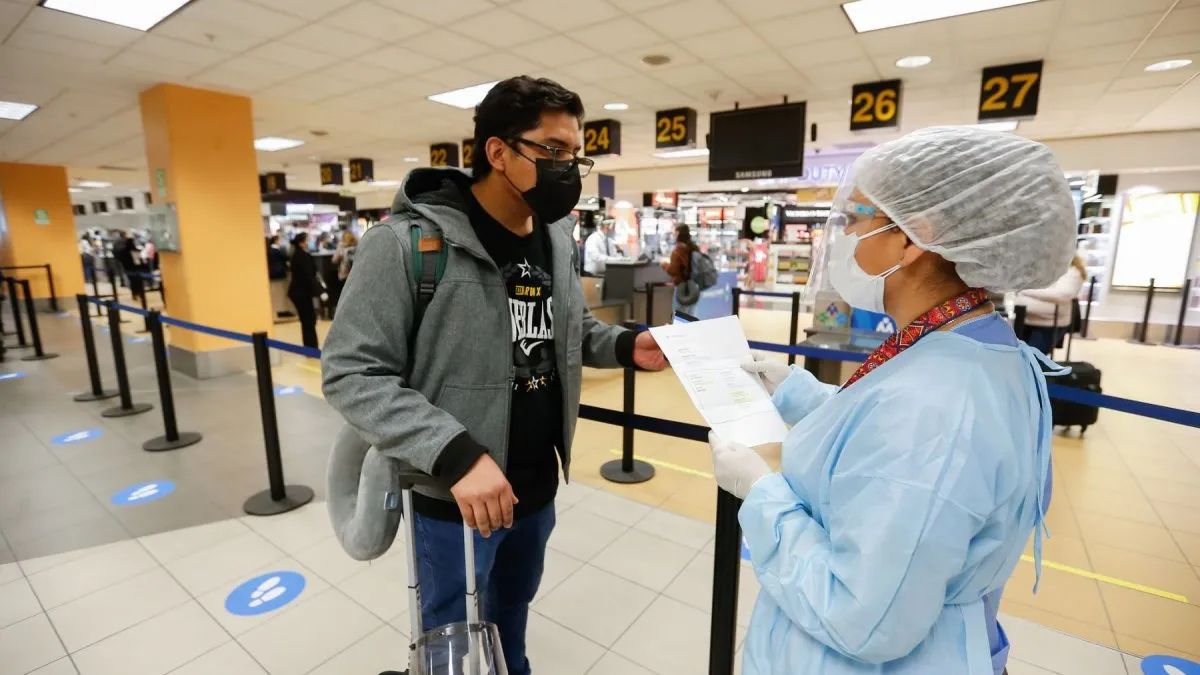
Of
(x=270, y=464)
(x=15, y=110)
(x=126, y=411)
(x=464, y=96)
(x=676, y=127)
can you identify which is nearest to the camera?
(x=270, y=464)

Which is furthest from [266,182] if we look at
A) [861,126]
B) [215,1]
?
[861,126]

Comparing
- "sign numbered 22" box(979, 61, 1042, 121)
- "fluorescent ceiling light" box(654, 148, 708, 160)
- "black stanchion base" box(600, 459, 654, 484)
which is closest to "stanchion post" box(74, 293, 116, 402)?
"black stanchion base" box(600, 459, 654, 484)

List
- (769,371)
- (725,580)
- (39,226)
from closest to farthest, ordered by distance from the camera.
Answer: (769,371), (725,580), (39,226)

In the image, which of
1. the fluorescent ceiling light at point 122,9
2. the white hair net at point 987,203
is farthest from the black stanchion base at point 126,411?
the white hair net at point 987,203

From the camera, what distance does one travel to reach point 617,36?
15.5 ft

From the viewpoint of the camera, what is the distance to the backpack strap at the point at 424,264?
119 cm

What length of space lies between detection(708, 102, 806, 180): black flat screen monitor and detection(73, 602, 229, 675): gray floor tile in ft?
21.9

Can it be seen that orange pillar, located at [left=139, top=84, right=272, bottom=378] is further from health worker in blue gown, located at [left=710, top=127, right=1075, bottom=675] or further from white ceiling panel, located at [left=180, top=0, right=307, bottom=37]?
health worker in blue gown, located at [left=710, top=127, right=1075, bottom=675]

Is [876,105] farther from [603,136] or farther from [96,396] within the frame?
[96,396]

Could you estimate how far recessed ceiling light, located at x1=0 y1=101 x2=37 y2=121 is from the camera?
6.70 metres

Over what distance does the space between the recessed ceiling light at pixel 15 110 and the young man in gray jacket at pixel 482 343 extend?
340 inches

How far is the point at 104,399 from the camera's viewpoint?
5.48 meters

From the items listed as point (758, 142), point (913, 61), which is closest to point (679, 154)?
point (758, 142)

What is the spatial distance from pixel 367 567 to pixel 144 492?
1888mm
